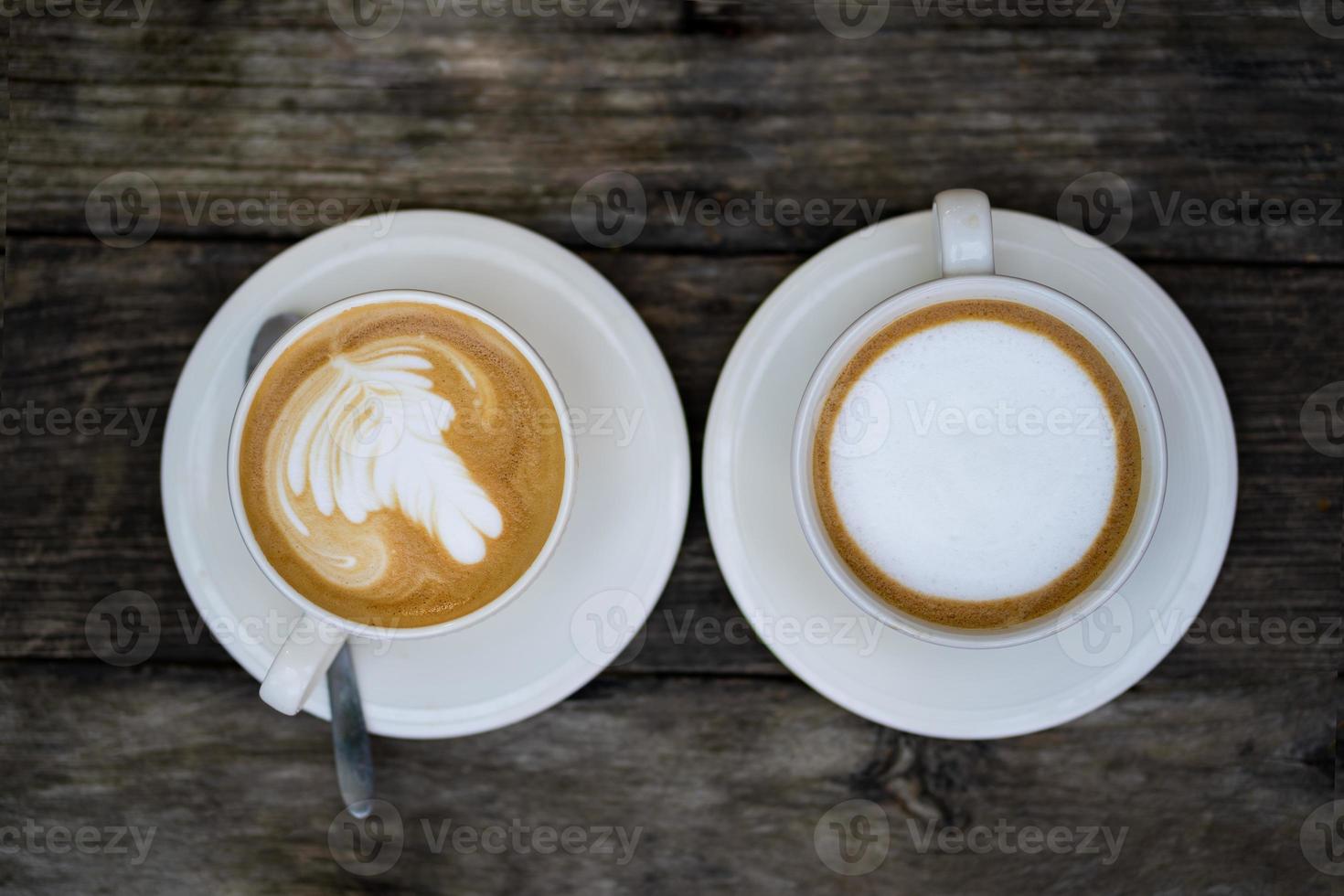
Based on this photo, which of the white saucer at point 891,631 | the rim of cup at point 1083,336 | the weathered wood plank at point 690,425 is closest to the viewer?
the rim of cup at point 1083,336

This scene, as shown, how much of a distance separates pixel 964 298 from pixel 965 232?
7 centimetres

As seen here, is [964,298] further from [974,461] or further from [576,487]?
[576,487]

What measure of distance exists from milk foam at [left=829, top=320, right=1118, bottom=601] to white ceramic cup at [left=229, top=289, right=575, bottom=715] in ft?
1.06

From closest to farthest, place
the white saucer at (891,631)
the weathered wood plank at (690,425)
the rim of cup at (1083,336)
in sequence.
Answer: the rim of cup at (1083,336) < the white saucer at (891,631) < the weathered wood plank at (690,425)

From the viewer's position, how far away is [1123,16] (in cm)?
123

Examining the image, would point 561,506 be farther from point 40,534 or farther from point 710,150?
point 40,534

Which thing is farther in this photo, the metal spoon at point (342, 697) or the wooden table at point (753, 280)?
the wooden table at point (753, 280)

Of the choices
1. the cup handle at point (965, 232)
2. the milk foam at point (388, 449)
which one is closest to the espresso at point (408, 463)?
the milk foam at point (388, 449)

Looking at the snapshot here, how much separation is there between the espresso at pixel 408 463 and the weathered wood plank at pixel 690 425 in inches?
10.7

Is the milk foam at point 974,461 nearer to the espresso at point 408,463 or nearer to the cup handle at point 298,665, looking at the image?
the espresso at point 408,463

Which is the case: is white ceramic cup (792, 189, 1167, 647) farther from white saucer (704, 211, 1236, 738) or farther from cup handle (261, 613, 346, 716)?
cup handle (261, 613, 346, 716)

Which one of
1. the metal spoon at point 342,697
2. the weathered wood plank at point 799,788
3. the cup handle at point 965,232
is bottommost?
the weathered wood plank at point 799,788

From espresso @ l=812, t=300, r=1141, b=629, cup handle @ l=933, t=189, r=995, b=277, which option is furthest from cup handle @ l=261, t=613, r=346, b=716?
cup handle @ l=933, t=189, r=995, b=277

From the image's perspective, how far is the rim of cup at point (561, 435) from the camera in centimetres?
93
